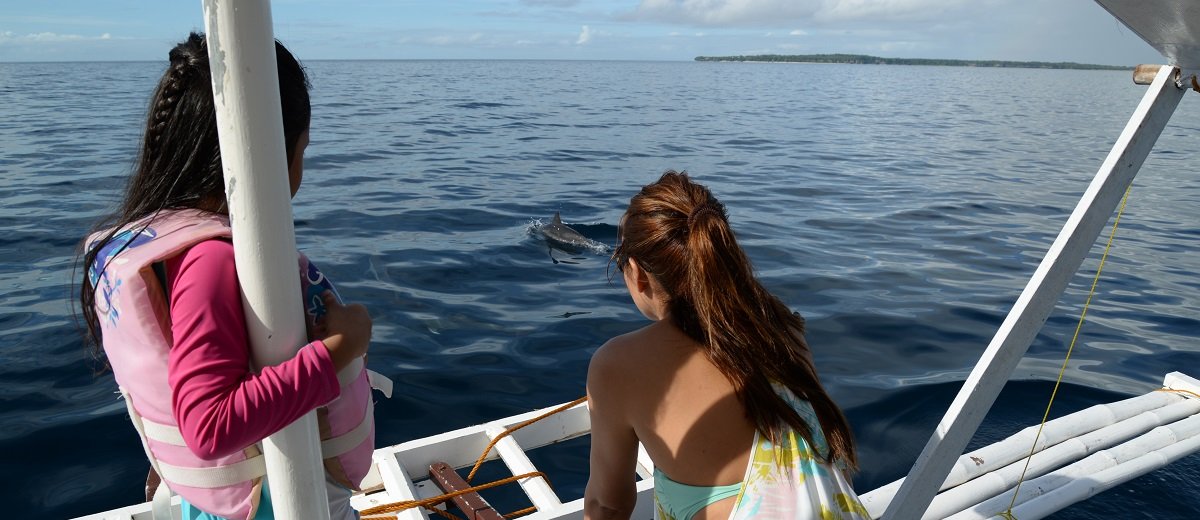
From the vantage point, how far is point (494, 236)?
10.6m

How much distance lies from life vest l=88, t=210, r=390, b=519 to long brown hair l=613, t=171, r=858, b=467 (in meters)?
0.82

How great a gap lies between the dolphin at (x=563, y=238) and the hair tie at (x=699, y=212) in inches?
309

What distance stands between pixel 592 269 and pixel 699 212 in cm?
716

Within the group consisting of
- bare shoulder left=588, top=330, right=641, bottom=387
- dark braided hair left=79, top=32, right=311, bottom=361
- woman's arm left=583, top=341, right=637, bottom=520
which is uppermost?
dark braided hair left=79, top=32, right=311, bottom=361

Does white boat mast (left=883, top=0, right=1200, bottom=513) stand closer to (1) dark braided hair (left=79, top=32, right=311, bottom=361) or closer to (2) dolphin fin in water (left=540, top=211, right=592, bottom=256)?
(1) dark braided hair (left=79, top=32, right=311, bottom=361)

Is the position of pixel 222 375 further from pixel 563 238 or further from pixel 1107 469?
pixel 563 238

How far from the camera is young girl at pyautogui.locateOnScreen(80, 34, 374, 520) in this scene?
146 centimetres

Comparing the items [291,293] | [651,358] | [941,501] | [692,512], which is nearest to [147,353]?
[291,293]

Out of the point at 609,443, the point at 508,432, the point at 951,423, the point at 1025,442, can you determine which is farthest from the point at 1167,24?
the point at 508,432

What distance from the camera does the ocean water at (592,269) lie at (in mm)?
5383

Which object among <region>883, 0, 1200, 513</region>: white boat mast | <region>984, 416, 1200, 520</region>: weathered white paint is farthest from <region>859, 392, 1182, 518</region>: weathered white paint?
<region>883, 0, 1200, 513</region>: white boat mast

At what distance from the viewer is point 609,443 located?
95.5 inches

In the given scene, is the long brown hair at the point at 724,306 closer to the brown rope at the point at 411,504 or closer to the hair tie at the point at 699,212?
the hair tie at the point at 699,212

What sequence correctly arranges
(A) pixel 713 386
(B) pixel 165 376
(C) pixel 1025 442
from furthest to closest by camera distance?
(C) pixel 1025 442, (A) pixel 713 386, (B) pixel 165 376
